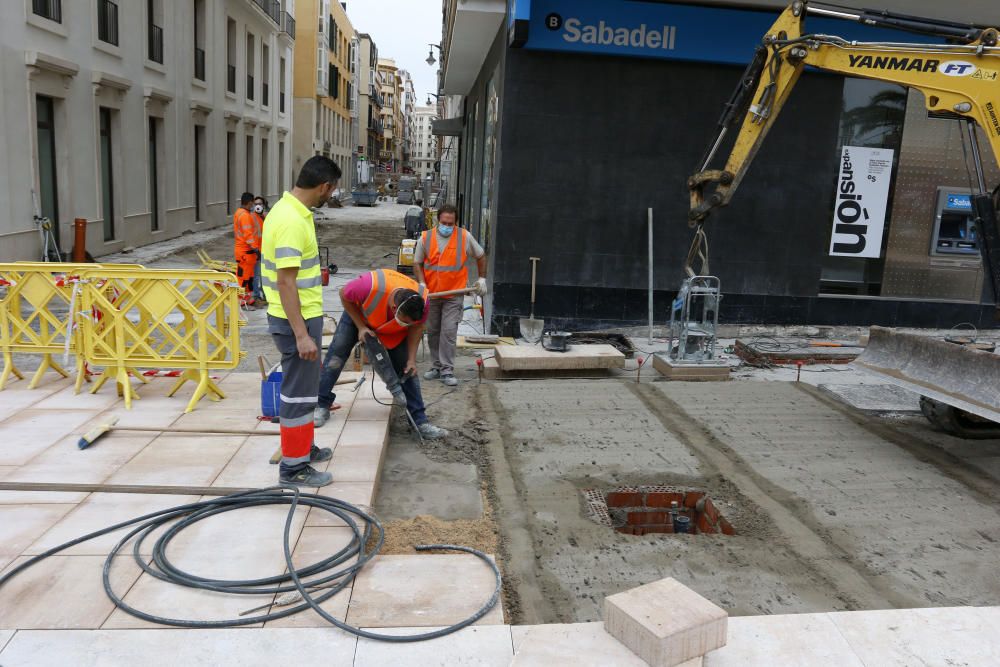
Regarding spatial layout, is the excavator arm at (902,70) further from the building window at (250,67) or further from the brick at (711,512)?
the building window at (250,67)

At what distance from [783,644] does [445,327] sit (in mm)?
5231

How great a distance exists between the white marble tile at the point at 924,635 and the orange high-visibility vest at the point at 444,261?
5373 millimetres

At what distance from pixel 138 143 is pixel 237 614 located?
56.4 feet

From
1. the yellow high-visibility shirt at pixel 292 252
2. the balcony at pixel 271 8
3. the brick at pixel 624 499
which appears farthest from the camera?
the balcony at pixel 271 8

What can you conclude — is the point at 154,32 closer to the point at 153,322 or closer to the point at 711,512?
the point at 153,322

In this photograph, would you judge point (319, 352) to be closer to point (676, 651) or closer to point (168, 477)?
point (168, 477)

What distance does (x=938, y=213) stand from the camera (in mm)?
10906

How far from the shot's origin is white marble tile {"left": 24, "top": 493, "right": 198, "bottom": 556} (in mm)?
3811

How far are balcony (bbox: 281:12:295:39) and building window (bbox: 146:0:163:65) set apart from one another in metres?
13.0

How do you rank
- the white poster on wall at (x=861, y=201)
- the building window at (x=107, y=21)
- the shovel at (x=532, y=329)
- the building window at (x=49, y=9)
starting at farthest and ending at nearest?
the building window at (x=107, y=21)
the building window at (x=49, y=9)
the white poster on wall at (x=861, y=201)
the shovel at (x=532, y=329)

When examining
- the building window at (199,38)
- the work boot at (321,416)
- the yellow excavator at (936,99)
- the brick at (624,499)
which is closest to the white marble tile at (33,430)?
the work boot at (321,416)

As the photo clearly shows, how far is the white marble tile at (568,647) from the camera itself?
9.93ft

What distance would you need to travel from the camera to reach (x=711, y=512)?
5.20 meters

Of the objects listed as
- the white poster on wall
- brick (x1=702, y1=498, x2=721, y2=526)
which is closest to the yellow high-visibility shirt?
brick (x1=702, y1=498, x2=721, y2=526)
